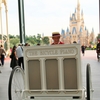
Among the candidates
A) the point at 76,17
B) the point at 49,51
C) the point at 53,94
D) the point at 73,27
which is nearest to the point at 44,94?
the point at 53,94

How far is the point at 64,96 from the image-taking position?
257 cm

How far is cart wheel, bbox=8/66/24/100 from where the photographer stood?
2.53 metres

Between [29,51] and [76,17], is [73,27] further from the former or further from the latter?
[29,51]

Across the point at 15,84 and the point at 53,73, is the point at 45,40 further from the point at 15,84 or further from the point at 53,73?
the point at 15,84

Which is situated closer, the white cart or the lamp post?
the white cart

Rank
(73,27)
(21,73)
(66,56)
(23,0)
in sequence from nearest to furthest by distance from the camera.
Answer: (66,56) → (21,73) → (23,0) → (73,27)

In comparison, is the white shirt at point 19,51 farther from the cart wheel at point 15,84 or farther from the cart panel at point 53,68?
the cart panel at point 53,68

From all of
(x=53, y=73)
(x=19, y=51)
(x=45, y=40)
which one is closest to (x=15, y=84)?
(x=53, y=73)

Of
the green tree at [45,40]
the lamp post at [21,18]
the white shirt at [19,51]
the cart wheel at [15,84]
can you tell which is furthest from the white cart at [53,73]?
the lamp post at [21,18]

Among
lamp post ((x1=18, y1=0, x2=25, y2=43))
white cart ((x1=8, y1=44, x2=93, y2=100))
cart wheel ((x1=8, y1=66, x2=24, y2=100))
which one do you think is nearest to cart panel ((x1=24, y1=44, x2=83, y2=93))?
white cart ((x1=8, y1=44, x2=93, y2=100))

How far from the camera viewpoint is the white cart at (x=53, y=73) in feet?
8.19

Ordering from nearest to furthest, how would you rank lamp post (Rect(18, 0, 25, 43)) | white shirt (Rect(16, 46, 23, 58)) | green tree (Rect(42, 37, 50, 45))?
green tree (Rect(42, 37, 50, 45))
white shirt (Rect(16, 46, 23, 58))
lamp post (Rect(18, 0, 25, 43))

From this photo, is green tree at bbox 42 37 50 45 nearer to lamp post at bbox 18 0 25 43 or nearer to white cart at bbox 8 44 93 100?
white cart at bbox 8 44 93 100

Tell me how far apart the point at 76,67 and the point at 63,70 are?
0.16 metres
